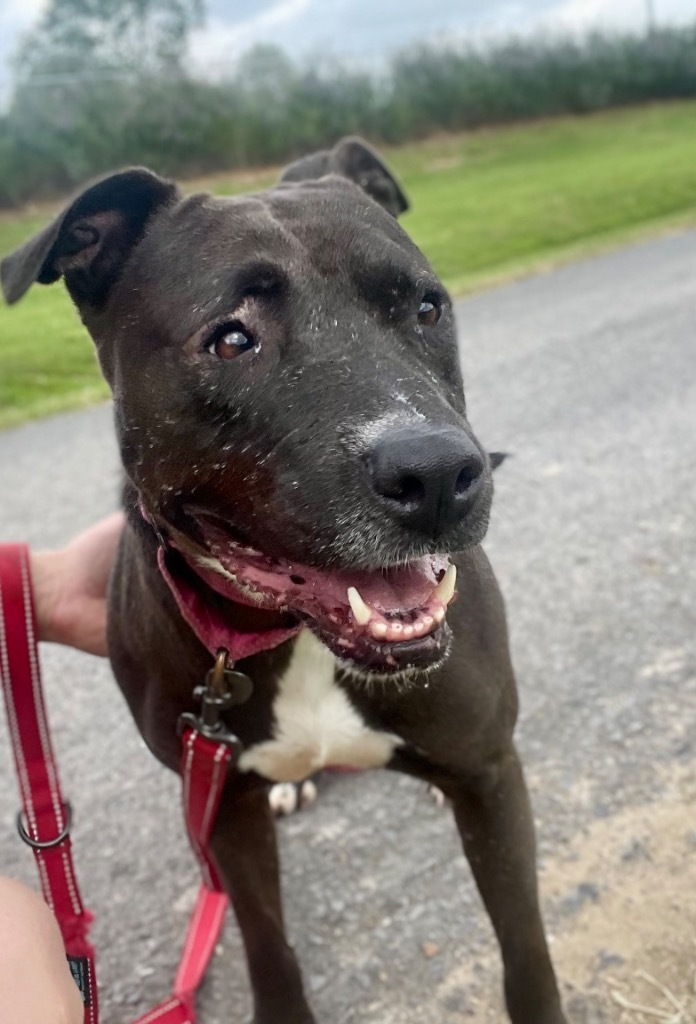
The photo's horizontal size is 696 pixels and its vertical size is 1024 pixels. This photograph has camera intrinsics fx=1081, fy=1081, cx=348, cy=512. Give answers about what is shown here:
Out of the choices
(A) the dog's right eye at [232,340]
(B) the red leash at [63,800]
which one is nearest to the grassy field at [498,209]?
(A) the dog's right eye at [232,340]

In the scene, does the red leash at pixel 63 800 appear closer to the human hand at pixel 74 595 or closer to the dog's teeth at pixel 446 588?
the human hand at pixel 74 595

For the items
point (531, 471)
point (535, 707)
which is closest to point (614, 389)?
point (531, 471)

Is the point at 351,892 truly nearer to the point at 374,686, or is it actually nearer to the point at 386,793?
the point at 386,793

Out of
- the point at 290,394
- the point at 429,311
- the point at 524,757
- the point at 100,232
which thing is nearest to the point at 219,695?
the point at 290,394

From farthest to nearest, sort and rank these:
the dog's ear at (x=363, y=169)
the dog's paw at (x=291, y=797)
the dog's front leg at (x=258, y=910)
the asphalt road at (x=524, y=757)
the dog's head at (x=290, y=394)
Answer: the dog's paw at (x=291, y=797), the dog's ear at (x=363, y=169), the asphalt road at (x=524, y=757), the dog's front leg at (x=258, y=910), the dog's head at (x=290, y=394)

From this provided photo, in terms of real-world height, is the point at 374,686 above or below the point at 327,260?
below

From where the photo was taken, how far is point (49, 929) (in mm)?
1995

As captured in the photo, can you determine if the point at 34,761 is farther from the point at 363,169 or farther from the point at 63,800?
the point at 363,169

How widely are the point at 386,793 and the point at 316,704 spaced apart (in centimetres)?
116

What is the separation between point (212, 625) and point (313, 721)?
324mm

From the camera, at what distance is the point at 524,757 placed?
3.41 m

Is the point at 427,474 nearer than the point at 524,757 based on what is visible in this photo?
Yes

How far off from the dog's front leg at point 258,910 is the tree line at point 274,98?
→ 14299mm

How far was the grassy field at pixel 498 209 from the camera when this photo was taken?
731cm
